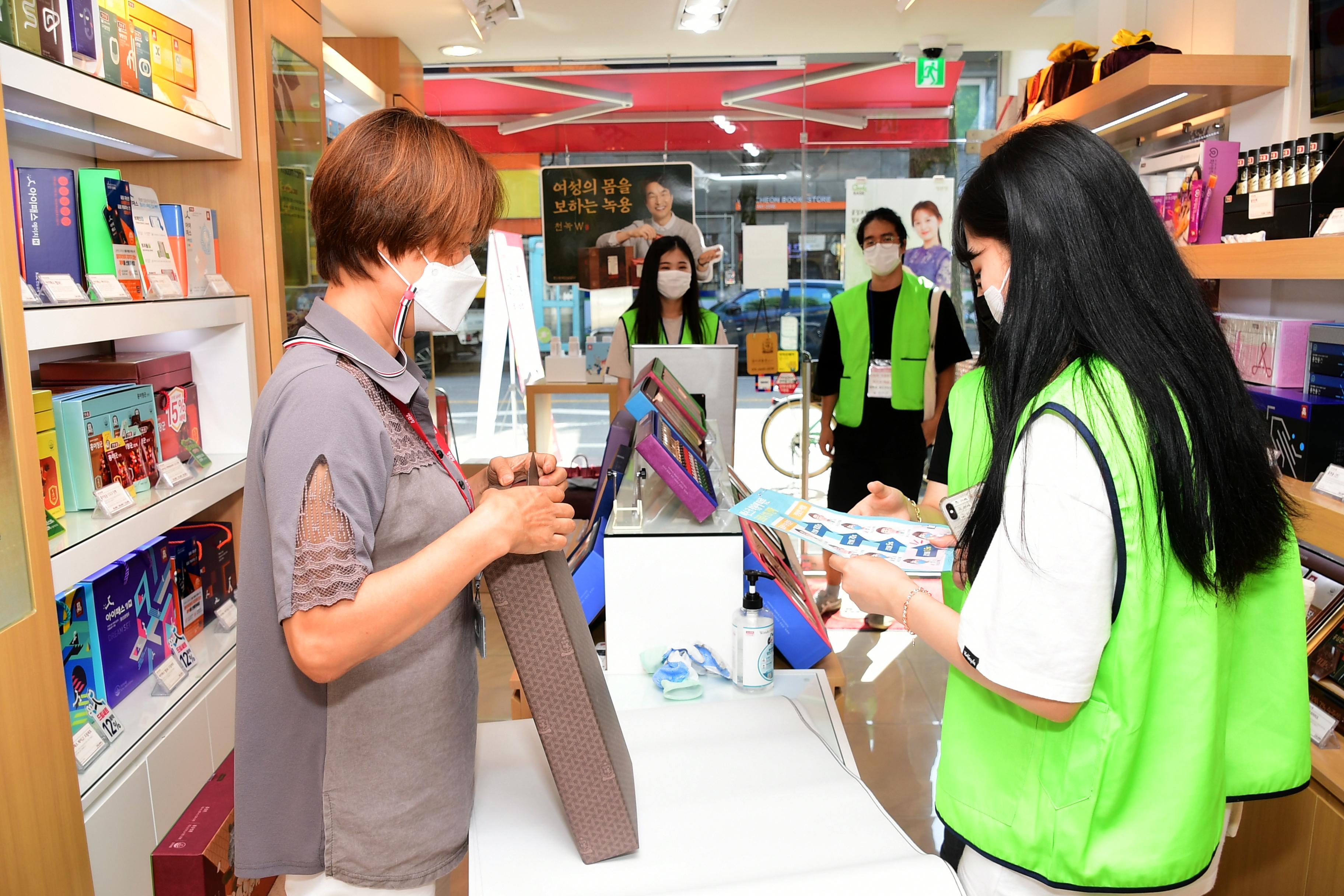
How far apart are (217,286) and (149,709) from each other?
122cm

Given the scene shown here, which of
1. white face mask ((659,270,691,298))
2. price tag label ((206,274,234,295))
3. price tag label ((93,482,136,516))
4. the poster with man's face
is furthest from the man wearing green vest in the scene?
price tag label ((93,482,136,516))

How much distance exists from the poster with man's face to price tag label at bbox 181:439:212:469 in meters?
3.53

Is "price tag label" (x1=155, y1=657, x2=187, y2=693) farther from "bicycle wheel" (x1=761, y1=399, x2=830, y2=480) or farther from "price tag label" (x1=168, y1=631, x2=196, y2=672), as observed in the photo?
"bicycle wheel" (x1=761, y1=399, x2=830, y2=480)

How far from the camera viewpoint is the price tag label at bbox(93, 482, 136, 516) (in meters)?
2.12

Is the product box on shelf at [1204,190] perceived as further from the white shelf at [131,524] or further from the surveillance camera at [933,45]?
the surveillance camera at [933,45]

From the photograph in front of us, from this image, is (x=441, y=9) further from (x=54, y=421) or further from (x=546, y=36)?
(x=54, y=421)

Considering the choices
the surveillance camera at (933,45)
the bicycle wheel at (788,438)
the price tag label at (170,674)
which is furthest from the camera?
the bicycle wheel at (788,438)

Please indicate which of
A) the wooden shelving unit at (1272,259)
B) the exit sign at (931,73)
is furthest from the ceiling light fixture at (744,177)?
the wooden shelving unit at (1272,259)

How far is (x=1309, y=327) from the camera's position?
2430 millimetres

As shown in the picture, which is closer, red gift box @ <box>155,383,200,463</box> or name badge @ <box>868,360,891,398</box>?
red gift box @ <box>155,383,200,463</box>

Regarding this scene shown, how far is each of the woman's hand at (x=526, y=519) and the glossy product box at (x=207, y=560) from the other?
183 centimetres

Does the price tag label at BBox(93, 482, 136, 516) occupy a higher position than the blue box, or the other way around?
the blue box

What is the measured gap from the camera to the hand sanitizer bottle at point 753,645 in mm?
1830

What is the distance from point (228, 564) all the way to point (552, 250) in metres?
3.52
